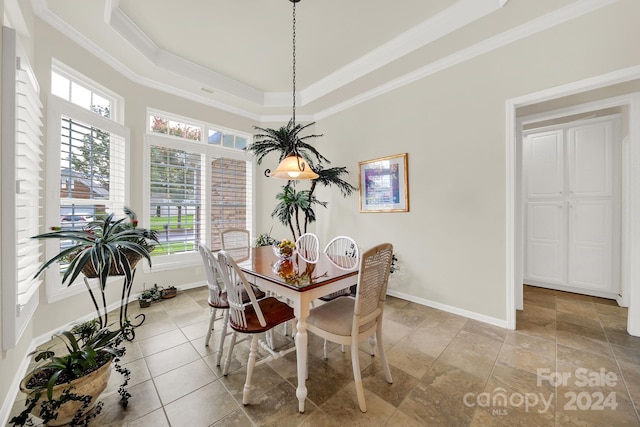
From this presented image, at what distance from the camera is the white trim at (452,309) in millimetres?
2597

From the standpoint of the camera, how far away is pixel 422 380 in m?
1.79

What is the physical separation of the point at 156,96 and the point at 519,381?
514 cm

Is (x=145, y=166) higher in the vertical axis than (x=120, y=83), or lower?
lower

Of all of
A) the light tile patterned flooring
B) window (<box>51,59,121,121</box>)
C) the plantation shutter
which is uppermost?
window (<box>51,59,121,121</box>)

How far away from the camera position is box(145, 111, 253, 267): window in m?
3.53

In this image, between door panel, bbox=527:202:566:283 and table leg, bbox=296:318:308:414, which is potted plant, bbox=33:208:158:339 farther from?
door panel, bbox=527:202:566:283

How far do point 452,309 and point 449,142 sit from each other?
6.68ft

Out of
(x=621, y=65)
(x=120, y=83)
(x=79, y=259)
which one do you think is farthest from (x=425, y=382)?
(x=120, y=83)

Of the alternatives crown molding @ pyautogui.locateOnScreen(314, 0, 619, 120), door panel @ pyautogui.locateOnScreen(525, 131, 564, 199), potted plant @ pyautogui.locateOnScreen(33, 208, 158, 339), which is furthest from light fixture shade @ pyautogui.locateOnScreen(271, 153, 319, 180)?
door panel @ pyautogui.locateOnScreen(525, 131, 564, 199)

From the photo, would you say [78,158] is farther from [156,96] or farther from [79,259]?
[79,259]

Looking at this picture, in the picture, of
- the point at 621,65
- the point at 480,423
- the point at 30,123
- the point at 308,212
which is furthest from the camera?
the point at 308,212

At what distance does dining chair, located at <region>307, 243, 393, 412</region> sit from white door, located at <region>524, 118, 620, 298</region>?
3.60 meters

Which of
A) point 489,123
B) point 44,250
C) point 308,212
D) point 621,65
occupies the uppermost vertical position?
point 621,65

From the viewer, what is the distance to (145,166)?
337 cm
